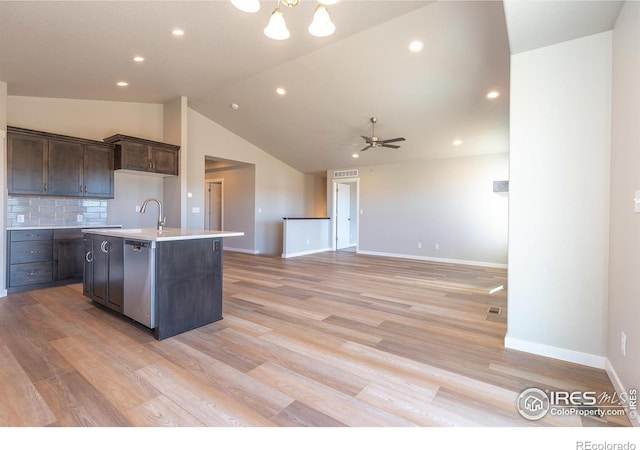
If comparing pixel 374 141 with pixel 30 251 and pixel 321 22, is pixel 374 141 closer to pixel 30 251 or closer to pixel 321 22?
pixel 321 22

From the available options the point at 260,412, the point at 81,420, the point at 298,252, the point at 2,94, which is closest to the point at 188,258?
the point at 81,420

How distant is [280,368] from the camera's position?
208cm

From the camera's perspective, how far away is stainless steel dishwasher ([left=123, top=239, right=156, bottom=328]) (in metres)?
2.53

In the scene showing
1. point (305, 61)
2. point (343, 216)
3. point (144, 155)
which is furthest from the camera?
point (343, 216)

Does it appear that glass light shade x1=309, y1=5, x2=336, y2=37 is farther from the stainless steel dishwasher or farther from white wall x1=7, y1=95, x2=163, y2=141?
white wall x1=7, y1=95, x2=163, y2=141

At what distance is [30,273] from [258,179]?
493cm

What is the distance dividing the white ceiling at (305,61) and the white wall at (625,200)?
321mm

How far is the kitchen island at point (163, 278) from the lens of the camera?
254 cm

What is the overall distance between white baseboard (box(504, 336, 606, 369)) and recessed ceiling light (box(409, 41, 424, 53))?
359 centimetres

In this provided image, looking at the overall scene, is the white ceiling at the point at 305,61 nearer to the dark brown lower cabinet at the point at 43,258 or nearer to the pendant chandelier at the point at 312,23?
the pendant chandelier at the point at 312,23

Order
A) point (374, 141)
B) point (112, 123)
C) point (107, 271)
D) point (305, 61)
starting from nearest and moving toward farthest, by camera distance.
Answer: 1. point (107, 271)
2. point (305, 61)
3. point (112, 123)
4. point (374, 141)

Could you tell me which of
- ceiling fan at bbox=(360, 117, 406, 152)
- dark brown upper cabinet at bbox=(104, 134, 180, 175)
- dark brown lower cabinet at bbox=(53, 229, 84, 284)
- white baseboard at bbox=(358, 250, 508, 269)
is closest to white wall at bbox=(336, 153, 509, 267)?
white baseboard at bbox=(358, 250, 508, 269)

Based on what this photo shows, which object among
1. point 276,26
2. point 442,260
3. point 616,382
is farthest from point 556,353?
point 442,260
